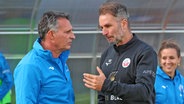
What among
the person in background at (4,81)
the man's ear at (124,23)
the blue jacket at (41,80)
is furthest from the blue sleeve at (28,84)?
the person in background at (4,81)

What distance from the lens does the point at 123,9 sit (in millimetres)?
3828

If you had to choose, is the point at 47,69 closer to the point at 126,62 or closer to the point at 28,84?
the point at 28,84

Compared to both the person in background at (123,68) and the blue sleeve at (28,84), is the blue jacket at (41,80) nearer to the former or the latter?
the blue sleeve at (28,84)

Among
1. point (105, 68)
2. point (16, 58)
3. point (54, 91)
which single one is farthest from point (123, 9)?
point (16, 58)

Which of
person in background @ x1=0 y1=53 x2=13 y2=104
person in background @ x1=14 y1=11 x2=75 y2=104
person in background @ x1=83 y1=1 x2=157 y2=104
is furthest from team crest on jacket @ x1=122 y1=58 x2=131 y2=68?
person in background @ x1=0 y1=53 x2=13 y2=104

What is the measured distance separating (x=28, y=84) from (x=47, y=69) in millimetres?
226

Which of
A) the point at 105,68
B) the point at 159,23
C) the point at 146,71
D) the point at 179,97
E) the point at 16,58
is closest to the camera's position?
the point at 146,71

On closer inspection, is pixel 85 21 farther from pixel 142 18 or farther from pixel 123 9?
pixel 123 9

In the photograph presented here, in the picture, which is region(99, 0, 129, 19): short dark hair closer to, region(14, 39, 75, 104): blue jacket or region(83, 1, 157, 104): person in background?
region(83, 1, 157, 104): person in background

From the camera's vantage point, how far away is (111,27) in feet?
12.3

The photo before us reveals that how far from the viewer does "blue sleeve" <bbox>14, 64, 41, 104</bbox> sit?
3.64 m

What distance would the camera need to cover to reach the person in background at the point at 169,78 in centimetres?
501

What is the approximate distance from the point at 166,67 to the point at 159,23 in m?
4.26

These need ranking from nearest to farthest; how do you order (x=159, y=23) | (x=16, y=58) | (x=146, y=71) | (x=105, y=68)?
(x=146, y=71) < (x=105, y=68) < (x=16, y=58) < (x=159, y=23)
